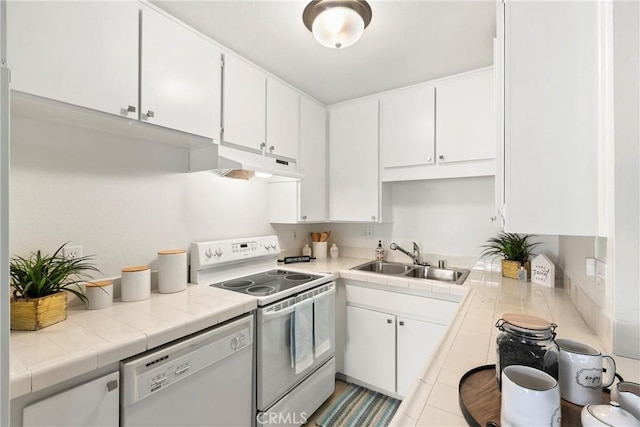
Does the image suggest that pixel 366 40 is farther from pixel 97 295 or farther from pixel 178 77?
pixel 97 295

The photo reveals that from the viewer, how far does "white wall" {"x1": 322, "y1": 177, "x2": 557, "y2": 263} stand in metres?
2.34

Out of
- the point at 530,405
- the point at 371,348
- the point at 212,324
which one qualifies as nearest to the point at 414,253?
the point at 371,348

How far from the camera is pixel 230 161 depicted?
5.51ft

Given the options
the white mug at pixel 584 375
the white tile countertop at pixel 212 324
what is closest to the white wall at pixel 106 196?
the white tile countertop at pixel 212 324

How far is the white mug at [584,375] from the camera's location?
0.65 meters

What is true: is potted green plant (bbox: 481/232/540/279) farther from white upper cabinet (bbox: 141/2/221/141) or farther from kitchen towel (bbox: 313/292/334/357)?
white upper cabinet (bbox: 141/2/221/141)

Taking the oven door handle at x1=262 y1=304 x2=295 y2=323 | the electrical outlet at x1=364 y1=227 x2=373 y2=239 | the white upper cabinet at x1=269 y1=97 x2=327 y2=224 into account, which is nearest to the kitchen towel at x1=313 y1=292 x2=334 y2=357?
the oven door handle at x1=262 y1=304 x2=295 y2=323

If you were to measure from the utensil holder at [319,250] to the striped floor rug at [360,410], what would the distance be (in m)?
1.18

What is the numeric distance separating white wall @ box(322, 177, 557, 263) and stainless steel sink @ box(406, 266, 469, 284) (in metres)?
0.14

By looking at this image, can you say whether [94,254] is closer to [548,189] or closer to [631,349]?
[548,189]

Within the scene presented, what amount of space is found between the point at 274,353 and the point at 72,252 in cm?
118

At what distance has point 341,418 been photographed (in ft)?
6.37

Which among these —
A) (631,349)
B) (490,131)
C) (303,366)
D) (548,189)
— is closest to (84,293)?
(303,366)

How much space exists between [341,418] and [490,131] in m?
2.29
